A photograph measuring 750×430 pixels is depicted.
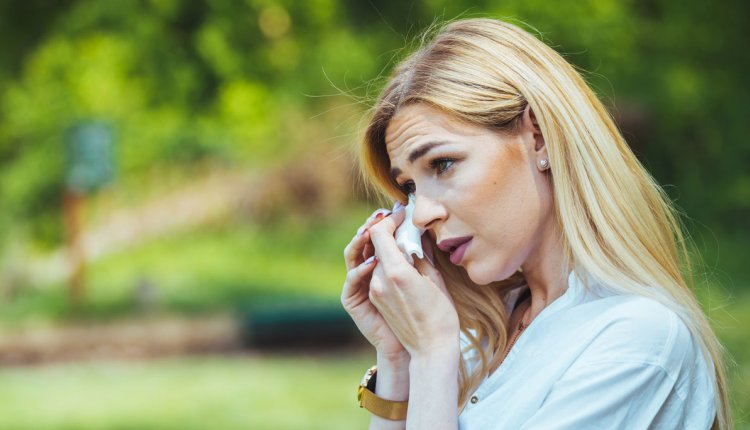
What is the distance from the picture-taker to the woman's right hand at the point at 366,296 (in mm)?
1706

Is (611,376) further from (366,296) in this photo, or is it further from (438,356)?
(366,296)

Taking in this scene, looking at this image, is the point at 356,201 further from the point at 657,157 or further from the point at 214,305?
the point at 657,157

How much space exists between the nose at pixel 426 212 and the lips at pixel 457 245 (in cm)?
4

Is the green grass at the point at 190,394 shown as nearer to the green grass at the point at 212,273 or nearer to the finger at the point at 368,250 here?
the green grass at the point at 212,273

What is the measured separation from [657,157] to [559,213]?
6.25 m

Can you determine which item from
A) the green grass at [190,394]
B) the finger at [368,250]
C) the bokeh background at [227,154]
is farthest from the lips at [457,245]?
the bokeh background at [227,154]

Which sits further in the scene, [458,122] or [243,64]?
[243,64]

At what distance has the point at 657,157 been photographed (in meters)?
7.41

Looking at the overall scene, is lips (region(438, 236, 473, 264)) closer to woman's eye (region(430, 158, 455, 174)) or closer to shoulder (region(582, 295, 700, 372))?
woman's eye (region(430, 158, 455, 174))

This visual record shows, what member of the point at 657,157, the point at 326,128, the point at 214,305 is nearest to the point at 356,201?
the point at 326,128

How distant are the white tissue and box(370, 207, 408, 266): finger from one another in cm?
1

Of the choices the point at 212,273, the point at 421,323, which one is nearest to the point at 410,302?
the point at 421,323

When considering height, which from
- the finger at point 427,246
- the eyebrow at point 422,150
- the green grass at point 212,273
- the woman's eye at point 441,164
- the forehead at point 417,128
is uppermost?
the green grass at point 212,273

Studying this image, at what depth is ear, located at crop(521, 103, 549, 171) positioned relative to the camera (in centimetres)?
153
